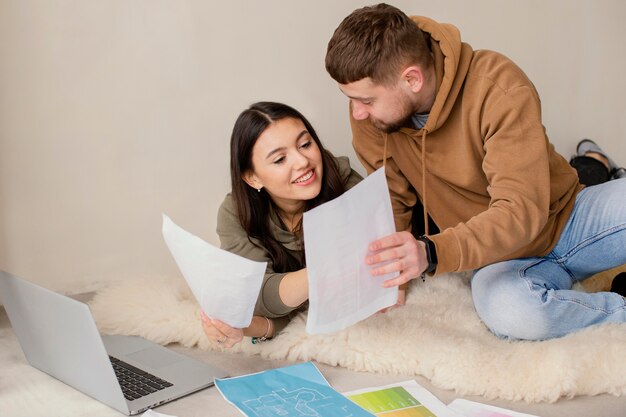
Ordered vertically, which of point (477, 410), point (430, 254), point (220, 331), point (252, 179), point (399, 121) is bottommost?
point (477, 410)

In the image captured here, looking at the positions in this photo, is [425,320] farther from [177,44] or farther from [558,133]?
[558,133]

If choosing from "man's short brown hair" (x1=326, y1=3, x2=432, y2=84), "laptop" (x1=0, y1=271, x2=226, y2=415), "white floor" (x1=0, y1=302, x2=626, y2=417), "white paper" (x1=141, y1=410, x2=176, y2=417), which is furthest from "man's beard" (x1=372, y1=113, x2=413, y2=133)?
"white paper" (x1=141, y1=410, x2=176, y2=417)

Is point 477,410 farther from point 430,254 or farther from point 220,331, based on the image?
point 220,331

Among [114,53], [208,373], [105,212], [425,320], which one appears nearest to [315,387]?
[208,373]

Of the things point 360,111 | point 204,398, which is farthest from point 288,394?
point 360,111

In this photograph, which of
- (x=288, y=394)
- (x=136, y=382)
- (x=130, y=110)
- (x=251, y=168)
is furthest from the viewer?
(x=130, y=110)

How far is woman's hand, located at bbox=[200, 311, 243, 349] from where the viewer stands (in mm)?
1646

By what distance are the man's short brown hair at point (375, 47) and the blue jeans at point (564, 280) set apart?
512 millimetres

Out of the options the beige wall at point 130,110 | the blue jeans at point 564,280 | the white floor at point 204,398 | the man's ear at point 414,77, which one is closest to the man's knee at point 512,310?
the blue jeans at point 564,280

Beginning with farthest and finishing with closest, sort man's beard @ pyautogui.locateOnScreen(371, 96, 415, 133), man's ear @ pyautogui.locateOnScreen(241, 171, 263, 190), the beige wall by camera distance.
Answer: the beige wall
man's ear @ pyautogui.locateOnScreen(241, 171, 263, 190)
man's beard @ pyautogui.locateOnScreen(371, 96, 415, 133)

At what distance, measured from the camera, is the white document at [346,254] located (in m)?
1.44

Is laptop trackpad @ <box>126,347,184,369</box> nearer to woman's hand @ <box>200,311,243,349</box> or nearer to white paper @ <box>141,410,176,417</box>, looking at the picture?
woman's hand @ <box>200,311,243,349</box>

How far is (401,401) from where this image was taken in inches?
60.3

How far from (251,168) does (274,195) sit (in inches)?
3.5
